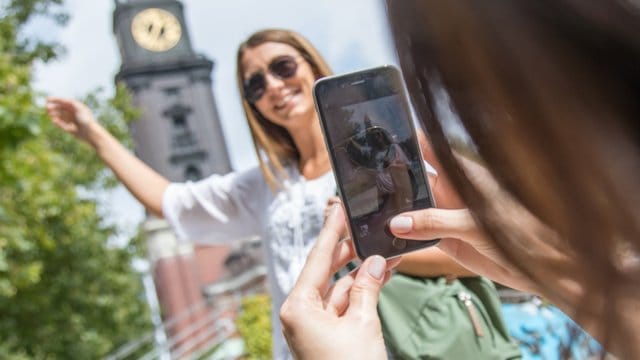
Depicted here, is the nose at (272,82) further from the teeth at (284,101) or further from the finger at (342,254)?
the finger at (342,254)

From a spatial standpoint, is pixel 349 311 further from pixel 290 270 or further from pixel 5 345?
pixel 5 345

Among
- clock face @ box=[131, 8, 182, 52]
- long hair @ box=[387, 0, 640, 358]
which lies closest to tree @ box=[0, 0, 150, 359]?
long hair @ box=[387, 0, 640, 358]

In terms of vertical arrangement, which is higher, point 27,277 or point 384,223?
point 384,223

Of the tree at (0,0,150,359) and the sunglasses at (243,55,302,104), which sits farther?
the tree at (0,0,150,359)

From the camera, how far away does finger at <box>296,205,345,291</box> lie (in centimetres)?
104

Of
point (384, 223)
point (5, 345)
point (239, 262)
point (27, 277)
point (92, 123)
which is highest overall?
point (92, 123)

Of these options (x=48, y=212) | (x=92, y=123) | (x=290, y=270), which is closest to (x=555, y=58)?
(x=290, y=270)

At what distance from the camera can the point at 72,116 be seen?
2359 millimetres

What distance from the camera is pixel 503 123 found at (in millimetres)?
621

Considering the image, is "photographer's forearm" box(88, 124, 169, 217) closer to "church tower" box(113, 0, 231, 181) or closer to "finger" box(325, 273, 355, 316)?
"finger" box(325, 273, 355, 316)

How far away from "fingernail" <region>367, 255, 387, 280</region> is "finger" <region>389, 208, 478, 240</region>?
4 cm

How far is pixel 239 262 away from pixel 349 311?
124 feet

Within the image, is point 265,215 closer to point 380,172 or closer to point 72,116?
point 72,116

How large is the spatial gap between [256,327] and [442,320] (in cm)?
902
